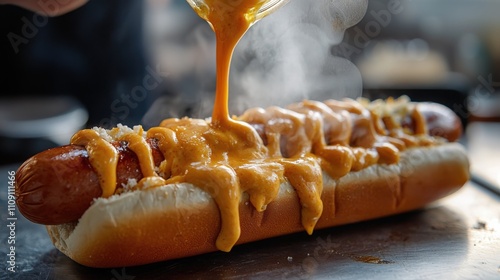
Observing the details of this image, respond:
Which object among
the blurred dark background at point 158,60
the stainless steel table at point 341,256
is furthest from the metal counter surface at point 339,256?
the blurred dark background at point 158,60

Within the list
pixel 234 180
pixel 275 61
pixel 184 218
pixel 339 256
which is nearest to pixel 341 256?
pixel 339 256

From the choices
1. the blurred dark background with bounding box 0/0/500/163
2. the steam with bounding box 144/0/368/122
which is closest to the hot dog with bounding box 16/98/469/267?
the steam with bounding box 144/0/368/122

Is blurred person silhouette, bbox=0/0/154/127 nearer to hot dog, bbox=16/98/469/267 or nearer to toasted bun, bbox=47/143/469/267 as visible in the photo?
hot dog, bbox=16/98/469/267

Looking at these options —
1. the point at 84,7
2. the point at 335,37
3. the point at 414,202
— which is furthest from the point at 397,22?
the point at 414,202

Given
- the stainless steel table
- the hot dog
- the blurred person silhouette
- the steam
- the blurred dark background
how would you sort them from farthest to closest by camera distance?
the blurred dark background → the blurred person silhouette → the steam → the stainless steel table → the hot dog

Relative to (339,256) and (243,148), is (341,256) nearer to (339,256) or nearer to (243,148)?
(339,256)

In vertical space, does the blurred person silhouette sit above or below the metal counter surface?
A: below

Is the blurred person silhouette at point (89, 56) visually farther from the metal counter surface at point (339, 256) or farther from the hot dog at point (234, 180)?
the metal counter surface at point (339, 256)
